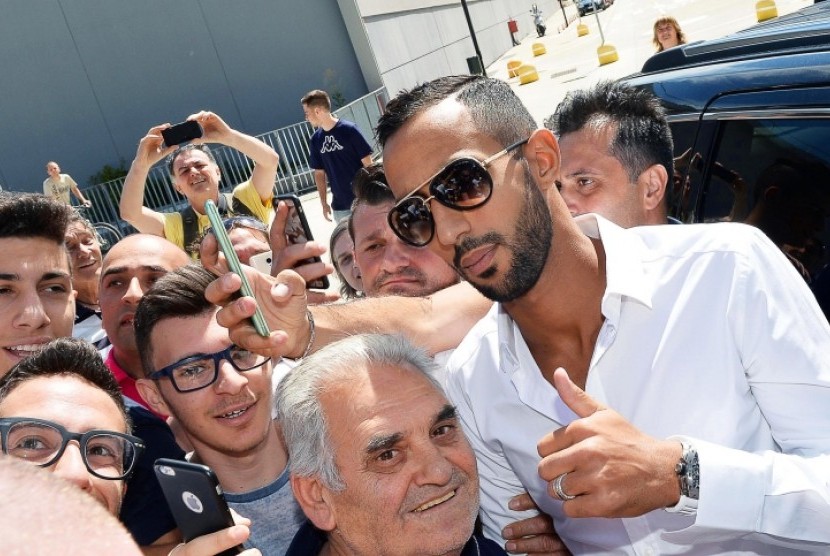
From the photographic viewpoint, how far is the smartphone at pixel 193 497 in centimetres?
191

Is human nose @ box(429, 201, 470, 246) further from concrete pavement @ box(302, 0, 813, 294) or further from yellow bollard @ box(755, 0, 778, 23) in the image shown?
yellow bollard @ box(755, 0, 778, 23)

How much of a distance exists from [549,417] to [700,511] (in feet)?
1.79

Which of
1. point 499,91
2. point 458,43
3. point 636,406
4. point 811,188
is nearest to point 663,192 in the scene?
point 811,188

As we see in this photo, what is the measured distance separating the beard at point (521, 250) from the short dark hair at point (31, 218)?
188 centimetres

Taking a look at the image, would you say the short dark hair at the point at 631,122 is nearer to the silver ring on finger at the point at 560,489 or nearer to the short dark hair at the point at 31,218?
the silver ring on finger at the point at 560,489

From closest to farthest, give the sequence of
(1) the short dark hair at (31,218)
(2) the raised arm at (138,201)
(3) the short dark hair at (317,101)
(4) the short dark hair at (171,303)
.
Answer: (4) the short dark hair at (171,303)
(1) the short dark hair at (31,218)
(2) the raised arm at (138,201)
(3) the short dark hair at (317,101)

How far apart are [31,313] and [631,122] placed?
2.45m

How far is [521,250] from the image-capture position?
94.1 inches

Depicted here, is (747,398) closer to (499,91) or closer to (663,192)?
(499,91)

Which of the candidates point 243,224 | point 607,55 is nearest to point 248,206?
point 243,224

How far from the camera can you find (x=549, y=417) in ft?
7.81

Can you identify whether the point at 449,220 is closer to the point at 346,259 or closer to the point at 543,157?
the point at 543,157

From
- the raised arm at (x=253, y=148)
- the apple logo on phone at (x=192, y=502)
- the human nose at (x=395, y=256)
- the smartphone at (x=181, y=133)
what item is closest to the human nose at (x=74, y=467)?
the apple logo on phone at (x=192, y=502)

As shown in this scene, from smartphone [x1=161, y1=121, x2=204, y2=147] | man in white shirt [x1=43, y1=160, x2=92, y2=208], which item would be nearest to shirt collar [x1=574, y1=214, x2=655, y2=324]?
smartphone [x1=161, y1=121, x2=204, y2=147]
